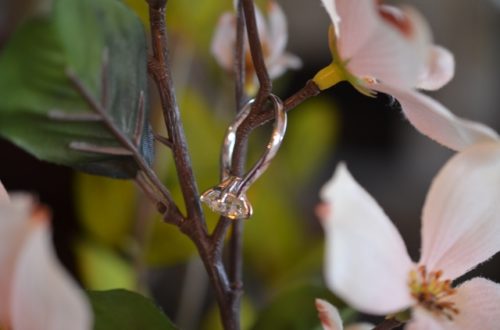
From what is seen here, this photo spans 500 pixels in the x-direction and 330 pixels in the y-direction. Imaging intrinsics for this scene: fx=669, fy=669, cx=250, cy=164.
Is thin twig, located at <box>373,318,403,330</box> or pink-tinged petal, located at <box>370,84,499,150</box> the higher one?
pink-tinged petal, located at <box>370,84,499,150</box>

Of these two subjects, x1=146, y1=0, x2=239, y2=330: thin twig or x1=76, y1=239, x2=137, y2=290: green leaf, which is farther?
x1=76, y1=239, x2=137, y2=290: green leaf

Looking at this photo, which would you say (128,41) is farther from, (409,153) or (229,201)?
(409,153)

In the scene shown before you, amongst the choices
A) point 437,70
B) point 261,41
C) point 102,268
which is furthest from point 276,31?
point 102,268

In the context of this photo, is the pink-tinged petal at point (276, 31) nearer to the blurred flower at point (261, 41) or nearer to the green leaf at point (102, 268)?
the blurred flower at point (261, 41)

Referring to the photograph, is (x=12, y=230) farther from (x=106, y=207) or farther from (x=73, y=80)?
(x=106, y=207)

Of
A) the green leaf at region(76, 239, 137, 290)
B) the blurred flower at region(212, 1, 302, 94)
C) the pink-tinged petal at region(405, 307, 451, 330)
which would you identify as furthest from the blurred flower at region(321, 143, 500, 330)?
the green leaf at region(76, 239, 137, 290)

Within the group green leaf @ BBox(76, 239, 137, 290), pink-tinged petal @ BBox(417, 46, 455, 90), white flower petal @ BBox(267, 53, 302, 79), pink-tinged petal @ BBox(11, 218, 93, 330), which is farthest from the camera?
green leaf @ BBox(76, 239, 137, 290)

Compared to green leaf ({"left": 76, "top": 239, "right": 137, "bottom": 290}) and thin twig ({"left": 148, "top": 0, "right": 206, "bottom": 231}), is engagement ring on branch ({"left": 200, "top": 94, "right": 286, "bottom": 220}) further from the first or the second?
green leaf ({"left": 76, "top": 239, "right": 137, "bottom": 290})
